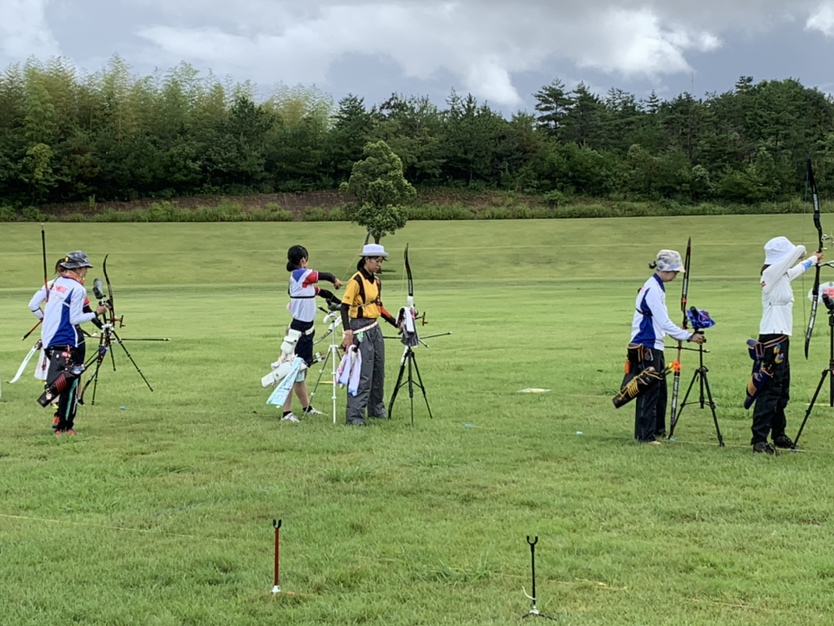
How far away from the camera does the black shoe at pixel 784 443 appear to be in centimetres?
964

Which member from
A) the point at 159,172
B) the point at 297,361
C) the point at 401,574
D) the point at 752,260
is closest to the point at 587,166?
the point at 752,260

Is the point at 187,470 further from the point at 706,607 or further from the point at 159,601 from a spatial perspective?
the point at 706,607

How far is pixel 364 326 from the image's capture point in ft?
37.4

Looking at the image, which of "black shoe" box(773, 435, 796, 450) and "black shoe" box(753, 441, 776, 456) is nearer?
"black shoe" box(753, 441, 776, 456)

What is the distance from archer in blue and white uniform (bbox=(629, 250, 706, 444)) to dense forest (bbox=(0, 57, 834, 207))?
76907mm

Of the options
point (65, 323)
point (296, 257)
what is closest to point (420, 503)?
point (296, 257)

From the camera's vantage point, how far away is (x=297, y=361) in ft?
38.4

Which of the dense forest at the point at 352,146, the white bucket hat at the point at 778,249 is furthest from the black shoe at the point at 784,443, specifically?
the dense forest at the point at 352,146

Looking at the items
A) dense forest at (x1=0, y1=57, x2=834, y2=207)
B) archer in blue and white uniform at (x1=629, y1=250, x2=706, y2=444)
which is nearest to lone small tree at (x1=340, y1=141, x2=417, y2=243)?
dense forest at (x1=0, y1=57, x2=834, y2=207)

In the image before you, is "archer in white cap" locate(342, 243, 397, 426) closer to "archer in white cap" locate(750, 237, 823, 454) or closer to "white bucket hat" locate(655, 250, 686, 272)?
A: "white bucket hat" locate(655, 250, 686, 272)

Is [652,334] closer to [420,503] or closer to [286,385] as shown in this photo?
[420,503]

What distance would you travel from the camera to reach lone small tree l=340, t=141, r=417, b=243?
63031 millimetres

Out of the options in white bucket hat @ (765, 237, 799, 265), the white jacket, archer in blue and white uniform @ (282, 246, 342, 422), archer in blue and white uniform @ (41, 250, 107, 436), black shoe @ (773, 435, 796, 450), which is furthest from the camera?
archer in blue and white uniform @ (282, 246, 342, 422)

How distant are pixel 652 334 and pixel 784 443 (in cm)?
174
